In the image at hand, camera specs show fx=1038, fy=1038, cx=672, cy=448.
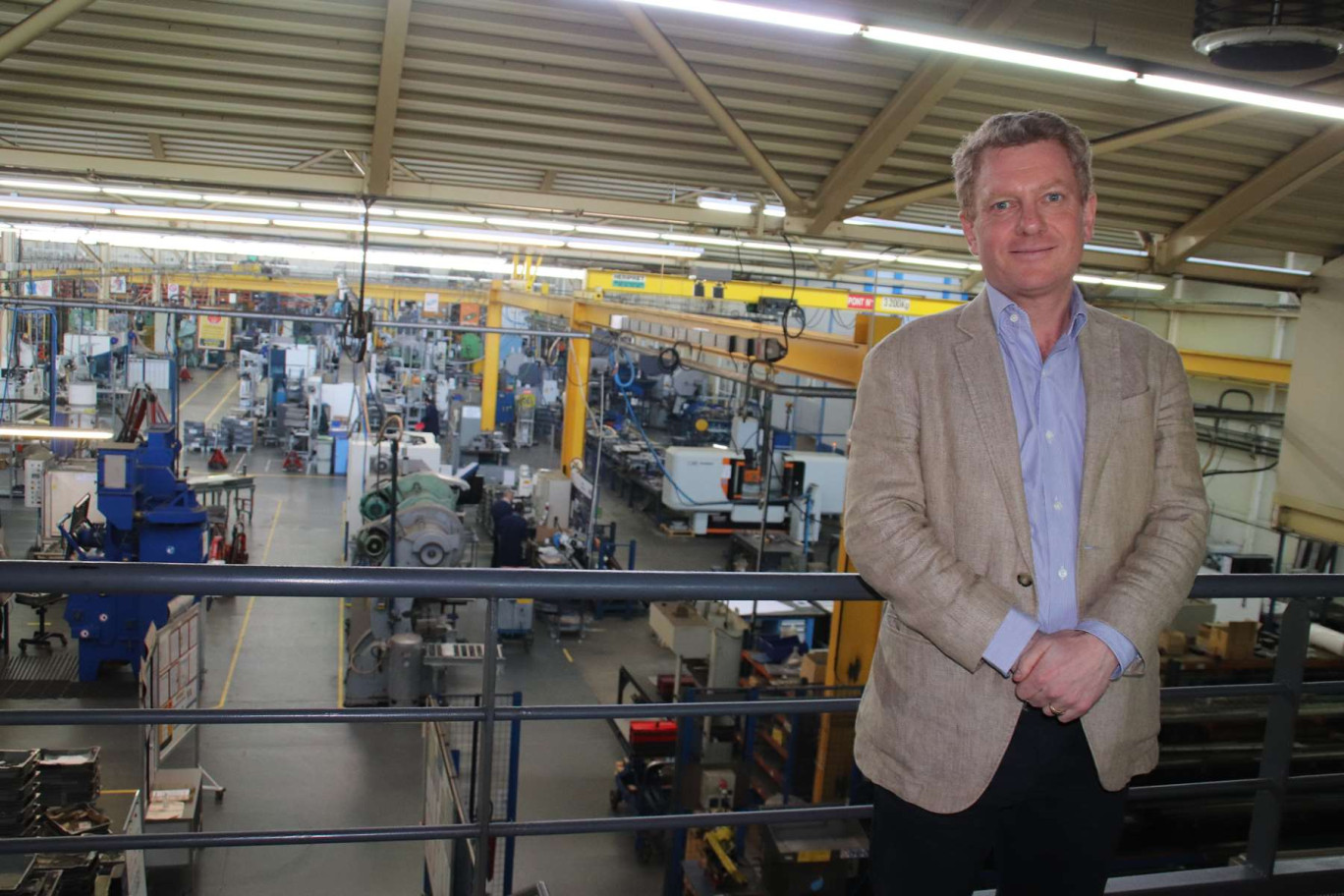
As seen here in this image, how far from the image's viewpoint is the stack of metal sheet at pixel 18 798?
5.38m

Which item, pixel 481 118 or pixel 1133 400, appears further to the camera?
pixel 481 118

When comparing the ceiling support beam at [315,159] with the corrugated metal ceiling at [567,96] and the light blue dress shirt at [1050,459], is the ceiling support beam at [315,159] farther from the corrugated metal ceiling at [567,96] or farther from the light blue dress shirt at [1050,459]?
the light blue dress shirt at [1050,459]

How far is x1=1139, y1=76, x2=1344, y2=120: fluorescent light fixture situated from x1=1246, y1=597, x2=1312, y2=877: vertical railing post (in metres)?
2.73

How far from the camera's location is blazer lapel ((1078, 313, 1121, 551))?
4.57 feet

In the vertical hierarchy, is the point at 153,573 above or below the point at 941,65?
below

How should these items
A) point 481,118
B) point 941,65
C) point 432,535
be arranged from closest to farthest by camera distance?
point 941,65 → point 481,118 → point 432,535

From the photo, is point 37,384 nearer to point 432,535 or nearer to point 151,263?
point 151,263

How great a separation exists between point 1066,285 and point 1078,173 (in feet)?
0.50

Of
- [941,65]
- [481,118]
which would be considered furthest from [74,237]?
[941,65]

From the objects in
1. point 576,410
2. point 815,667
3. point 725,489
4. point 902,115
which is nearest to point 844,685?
point 815,667

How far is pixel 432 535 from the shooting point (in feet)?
34.1

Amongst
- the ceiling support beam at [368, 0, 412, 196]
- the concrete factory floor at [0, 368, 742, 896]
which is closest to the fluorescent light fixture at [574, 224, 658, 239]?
the ceiling support beam at [368, 0, 412, 196]

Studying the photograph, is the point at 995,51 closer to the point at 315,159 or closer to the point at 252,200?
the point at 315,159

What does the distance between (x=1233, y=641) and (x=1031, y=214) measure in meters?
5.77
